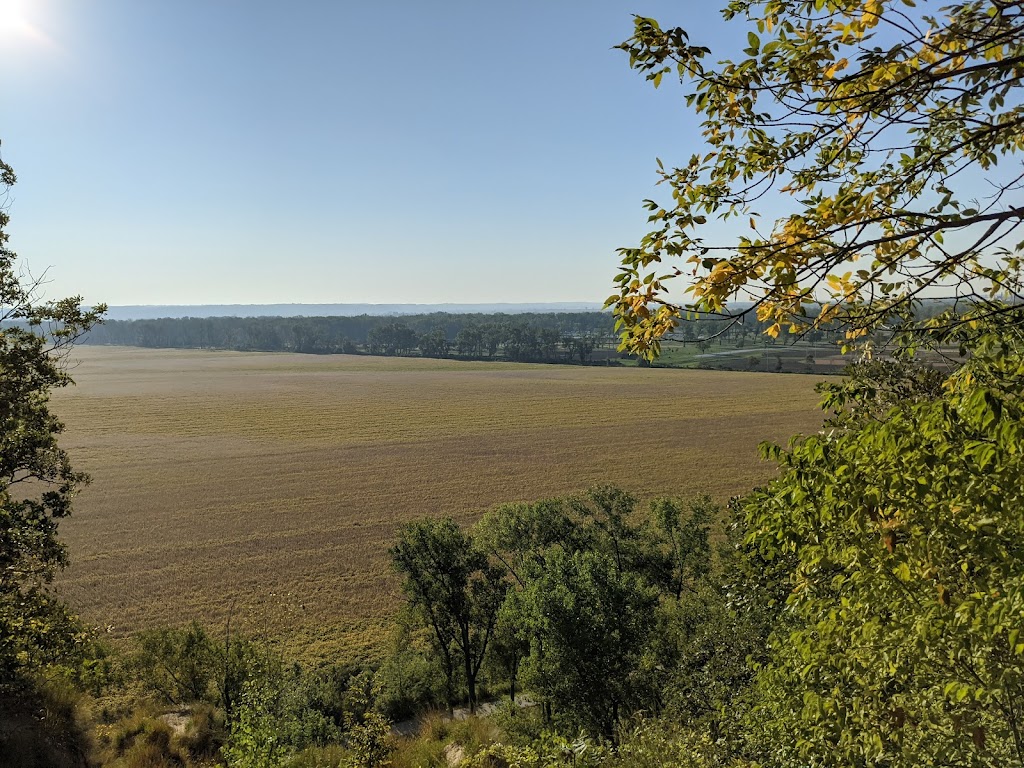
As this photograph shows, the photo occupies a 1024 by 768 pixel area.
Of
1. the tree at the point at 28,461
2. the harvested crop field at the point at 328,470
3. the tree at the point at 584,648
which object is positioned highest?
the tree at the point at 28,461

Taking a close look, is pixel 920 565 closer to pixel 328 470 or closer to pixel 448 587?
pixel 448 587

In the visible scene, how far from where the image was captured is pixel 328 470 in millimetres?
66062

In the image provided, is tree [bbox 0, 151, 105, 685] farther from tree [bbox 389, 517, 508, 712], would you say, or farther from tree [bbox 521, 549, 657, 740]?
tree [bbox 389, 517, 508, 712]

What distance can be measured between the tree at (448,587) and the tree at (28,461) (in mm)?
13779

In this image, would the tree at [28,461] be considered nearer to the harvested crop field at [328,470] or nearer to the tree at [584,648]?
the tree at [584,648]

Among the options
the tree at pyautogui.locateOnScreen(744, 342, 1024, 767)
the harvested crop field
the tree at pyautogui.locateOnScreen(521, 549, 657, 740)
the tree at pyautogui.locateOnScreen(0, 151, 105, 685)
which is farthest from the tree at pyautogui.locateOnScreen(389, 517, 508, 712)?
the tree at pyautogui.locateOnScreen(744, 342, 1024, 767)

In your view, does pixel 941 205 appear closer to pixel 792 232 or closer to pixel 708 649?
pixel 792 232

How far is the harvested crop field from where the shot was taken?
3591 cm

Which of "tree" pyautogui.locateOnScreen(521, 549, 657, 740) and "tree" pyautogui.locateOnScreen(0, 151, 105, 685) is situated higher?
"tree" pyautogui.locateOnScreen(0, 151, 105, 685)

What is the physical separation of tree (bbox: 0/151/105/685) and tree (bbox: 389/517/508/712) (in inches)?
542

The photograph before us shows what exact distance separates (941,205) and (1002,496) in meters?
2.00

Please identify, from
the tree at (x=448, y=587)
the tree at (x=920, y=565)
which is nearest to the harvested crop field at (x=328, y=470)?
the tree at (x=448, y=587)

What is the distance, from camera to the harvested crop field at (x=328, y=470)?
118 ft

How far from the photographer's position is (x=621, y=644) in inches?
741
